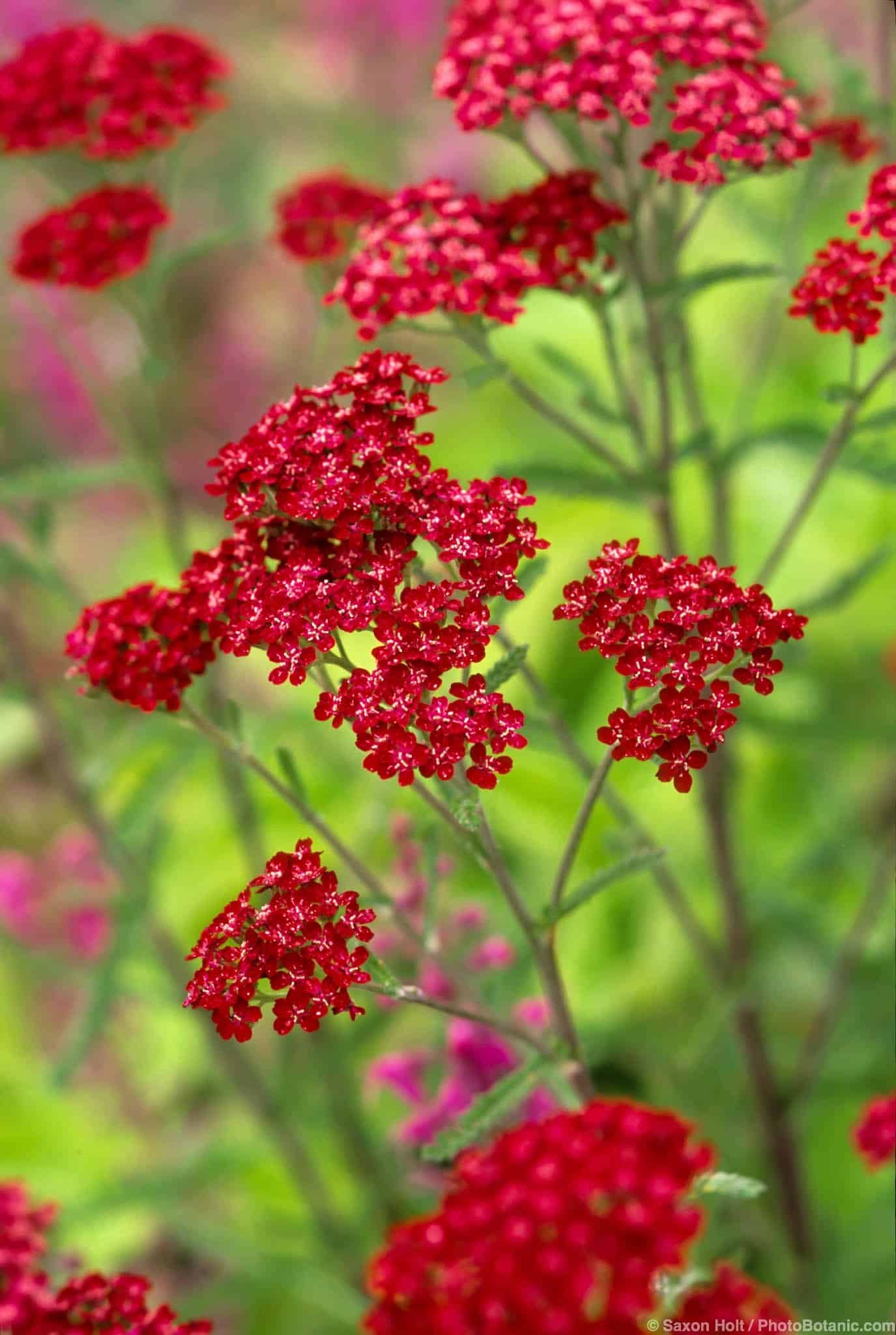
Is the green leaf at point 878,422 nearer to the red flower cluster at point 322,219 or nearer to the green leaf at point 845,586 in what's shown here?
the green leaf at point 845,586

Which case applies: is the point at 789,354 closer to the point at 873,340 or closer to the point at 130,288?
the point at 873,340

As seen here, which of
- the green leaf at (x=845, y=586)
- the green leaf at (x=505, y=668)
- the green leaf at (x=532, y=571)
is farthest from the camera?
the green leaf at (x=845, y=586)

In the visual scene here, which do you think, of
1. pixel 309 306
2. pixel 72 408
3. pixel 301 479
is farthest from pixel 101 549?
pixel 301 479

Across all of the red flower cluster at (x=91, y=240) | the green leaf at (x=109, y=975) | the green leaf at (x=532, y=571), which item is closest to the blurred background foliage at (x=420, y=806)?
the green leaf at (x=109, y=975)

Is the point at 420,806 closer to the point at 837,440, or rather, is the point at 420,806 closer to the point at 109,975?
the point at 109,975

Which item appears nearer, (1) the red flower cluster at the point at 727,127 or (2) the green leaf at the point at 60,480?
(1) the red flower cluster at the point at 727,127
